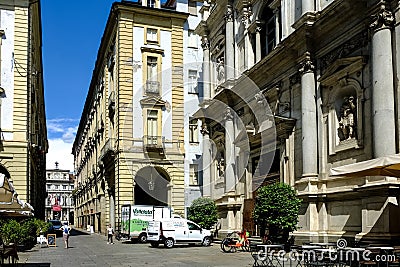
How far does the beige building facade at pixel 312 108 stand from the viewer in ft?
59.4

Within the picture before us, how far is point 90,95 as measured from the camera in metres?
66.1

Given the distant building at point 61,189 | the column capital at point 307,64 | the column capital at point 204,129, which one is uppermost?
the column capital at point 307,64

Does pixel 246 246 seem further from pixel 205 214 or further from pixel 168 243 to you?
pixel 205 214

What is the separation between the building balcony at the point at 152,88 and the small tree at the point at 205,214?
445 inches

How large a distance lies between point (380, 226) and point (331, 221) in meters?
3.95

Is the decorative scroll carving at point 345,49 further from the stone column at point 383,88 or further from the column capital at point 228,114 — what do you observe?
the column capital at point 228,114

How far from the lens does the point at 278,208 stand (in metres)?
21.8

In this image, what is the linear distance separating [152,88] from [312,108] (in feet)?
65.5

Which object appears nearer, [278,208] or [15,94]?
[278,208]

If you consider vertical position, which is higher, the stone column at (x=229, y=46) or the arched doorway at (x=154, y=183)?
the stone column at (x=229, y=46)

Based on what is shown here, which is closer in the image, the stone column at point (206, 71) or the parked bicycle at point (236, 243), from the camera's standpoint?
the parked bicycle at point (236, 243)

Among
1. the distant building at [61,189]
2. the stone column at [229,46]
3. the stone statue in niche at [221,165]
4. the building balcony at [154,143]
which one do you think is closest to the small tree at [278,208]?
the stone column at [229,46]

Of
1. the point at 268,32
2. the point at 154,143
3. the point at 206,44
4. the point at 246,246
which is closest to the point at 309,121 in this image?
the point at 246,246

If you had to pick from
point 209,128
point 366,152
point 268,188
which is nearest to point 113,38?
point 209,128
